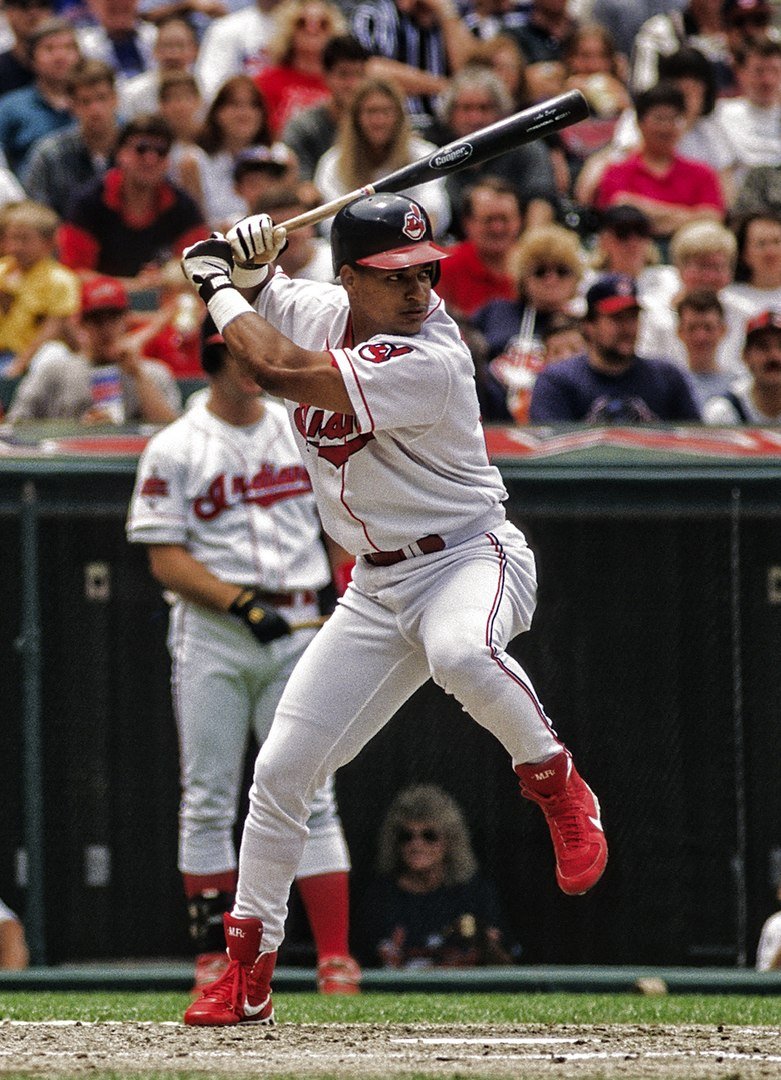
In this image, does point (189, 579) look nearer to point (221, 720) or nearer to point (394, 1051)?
point (221, 720)

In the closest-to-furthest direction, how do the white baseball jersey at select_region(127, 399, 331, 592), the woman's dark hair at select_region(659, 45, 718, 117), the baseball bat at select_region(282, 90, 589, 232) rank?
the baseball bat at select_region(282, 90, 589, 232)
the white baseball jersey at select_region(127, 399, 331, 592)
the woman's dark hair at select_region(659, 45, 718, 117)

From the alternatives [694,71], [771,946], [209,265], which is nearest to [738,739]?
[771,946]

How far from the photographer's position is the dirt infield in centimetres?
353

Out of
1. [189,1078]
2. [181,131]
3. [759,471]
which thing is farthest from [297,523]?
[181,131]

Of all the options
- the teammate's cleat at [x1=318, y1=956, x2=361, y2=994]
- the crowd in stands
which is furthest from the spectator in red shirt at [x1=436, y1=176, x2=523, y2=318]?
the teammate's cleat at [x1=318, y1=956, x2=361, y2=994]

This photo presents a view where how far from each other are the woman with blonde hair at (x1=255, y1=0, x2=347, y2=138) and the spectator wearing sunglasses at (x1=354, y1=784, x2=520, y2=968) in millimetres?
4795

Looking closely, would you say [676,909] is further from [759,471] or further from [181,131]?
[181,131]

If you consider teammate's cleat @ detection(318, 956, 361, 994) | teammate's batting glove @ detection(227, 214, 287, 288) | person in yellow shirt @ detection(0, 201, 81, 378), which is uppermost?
person in yellow shirt @ detection(0, 201, 81, 378)

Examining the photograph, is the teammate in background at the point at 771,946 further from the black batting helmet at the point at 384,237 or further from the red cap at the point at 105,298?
the red cap at the point at 105,298

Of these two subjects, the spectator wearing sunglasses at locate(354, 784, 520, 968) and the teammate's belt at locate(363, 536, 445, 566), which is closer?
the teammate's belt at locate(363, 536, 445, 566)

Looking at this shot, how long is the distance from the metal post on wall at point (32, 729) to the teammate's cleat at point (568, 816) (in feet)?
8.51

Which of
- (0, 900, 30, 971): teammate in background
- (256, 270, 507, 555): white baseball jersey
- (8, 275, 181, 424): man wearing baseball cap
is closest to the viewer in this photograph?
(256, 270, 507, 555): white baseball jersey

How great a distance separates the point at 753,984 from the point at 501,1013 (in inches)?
50.0

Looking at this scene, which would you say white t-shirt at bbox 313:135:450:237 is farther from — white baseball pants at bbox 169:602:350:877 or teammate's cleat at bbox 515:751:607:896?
teammate's cleat at bbox 515:751:607:896
